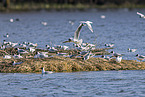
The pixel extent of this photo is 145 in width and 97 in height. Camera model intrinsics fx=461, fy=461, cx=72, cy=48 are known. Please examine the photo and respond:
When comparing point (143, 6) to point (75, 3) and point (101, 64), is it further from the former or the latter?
point (101, 64)

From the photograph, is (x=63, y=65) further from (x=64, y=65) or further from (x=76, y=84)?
(x=76, y=84)

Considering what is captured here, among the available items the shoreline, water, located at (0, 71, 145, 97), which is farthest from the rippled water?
water, located at (0, 71, 145, 97)

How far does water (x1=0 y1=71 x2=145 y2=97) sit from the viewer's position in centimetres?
1373

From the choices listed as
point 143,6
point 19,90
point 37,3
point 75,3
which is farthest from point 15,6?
point 19,90

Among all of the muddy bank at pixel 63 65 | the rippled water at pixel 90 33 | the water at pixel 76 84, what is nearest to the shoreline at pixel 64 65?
the muddy bank at pixel 63 65

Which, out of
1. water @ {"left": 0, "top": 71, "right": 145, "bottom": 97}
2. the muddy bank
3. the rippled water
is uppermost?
the rippled water

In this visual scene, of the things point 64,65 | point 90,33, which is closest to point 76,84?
point 64,65

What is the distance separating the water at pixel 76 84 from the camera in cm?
1373

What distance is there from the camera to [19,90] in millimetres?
14250

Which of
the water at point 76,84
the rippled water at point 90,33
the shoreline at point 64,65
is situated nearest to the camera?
the water at point 76,84

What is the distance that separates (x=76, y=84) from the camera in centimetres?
1495

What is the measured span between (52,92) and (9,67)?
3.48 m

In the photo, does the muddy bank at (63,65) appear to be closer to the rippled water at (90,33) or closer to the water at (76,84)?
the water at (76,84)

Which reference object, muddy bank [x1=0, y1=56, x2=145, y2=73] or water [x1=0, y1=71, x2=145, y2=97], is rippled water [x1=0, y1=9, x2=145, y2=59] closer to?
muddy bank [x1=0, y1=56, x2=145, y2=73]
